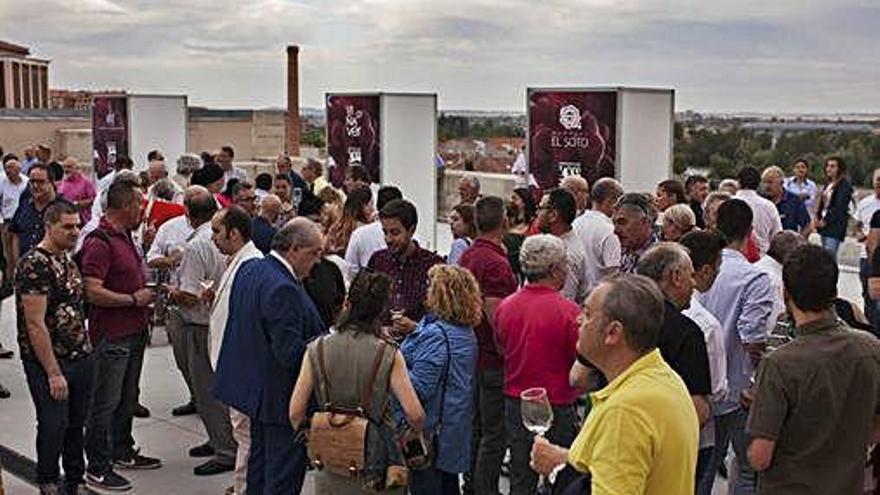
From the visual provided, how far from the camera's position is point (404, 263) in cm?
578

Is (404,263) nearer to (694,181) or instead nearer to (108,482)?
(108,482)

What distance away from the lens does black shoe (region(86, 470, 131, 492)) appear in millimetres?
6020

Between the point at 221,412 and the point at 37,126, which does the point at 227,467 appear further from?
the point at 37,126

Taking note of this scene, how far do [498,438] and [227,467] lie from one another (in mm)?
1932

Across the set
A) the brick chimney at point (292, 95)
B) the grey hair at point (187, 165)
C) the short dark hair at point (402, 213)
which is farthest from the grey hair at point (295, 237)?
the brick chimney at point (292, 95)

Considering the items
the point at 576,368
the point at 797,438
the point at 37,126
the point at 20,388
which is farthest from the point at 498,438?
the point at 37,126

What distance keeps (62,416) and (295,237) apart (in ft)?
5.88

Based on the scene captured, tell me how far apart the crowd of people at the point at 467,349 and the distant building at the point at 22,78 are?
5408 centimetres

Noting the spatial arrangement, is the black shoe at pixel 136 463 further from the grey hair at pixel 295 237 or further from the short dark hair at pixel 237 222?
the grey hair at pixel 295 237

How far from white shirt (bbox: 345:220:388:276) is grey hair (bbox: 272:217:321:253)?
2023 millimetres

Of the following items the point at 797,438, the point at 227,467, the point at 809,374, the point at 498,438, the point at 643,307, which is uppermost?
the point at 643,307

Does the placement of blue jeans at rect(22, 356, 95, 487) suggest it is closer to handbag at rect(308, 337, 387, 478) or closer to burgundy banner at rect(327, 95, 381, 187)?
handbag at rect(308, 337, 387, 478)

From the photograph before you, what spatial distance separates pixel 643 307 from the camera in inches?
99.8

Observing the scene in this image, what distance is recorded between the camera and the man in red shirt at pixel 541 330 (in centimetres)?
474
